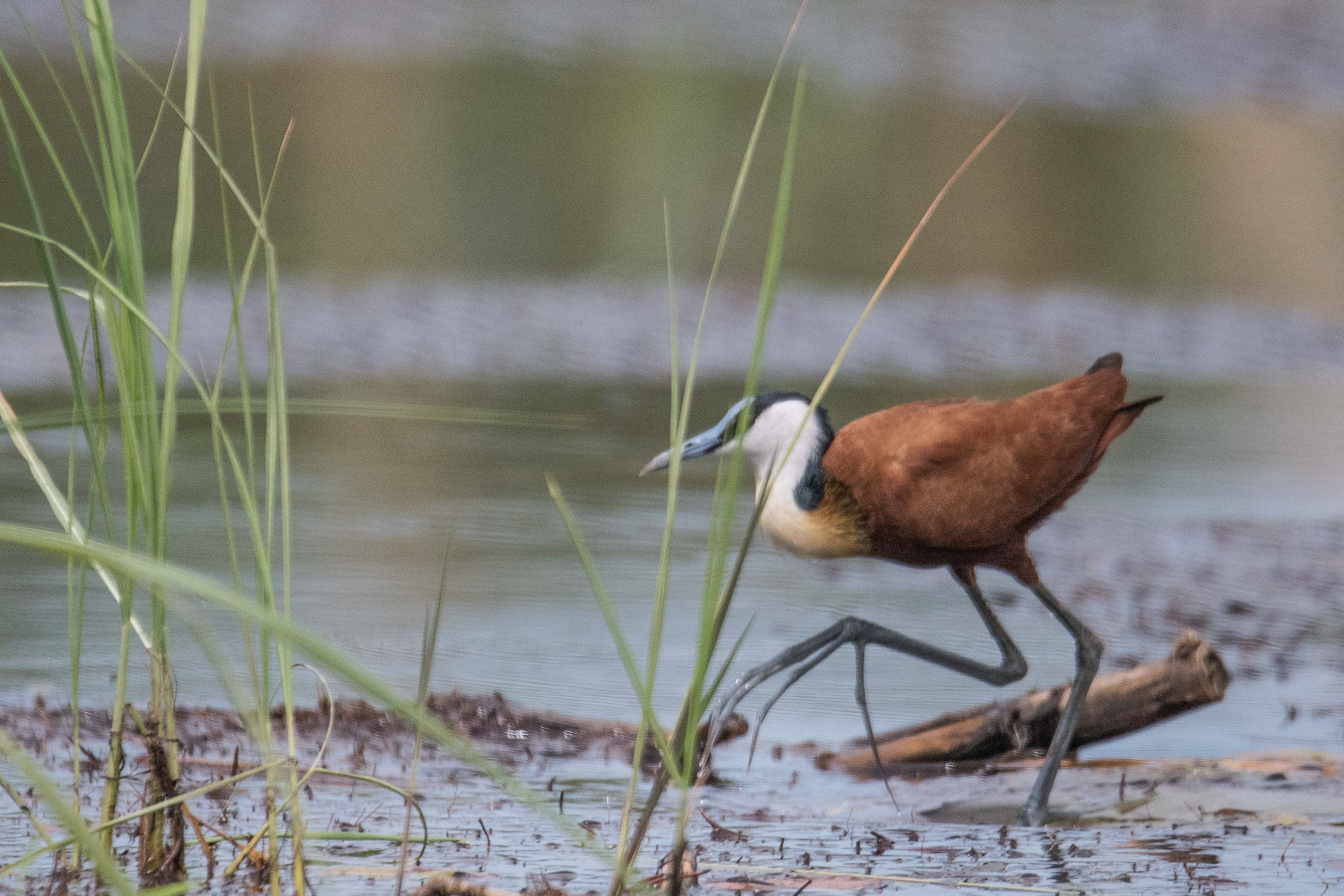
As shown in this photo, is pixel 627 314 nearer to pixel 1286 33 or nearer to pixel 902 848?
pixel 902 848

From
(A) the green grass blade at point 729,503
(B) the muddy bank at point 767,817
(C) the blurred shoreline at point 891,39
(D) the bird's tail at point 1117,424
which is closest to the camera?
(A) the green grass blade at point 729,503

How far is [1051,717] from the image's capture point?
174 inches

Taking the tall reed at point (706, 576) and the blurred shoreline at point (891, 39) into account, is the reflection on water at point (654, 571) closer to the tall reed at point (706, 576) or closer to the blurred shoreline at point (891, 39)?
the tall reed at point (706, 576)

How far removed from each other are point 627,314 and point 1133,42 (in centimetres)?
1173

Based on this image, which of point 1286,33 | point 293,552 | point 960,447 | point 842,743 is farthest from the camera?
point 1286,33

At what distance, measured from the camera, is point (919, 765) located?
432 centimetres

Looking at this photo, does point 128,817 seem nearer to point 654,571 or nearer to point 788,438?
point 788,438

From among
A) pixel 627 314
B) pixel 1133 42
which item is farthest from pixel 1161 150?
pixel 627 314

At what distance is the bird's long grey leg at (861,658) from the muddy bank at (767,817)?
21 cm

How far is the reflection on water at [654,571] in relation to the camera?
492 centimetres

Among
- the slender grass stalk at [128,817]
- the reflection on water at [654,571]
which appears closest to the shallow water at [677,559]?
the reflection on water at [654,571]

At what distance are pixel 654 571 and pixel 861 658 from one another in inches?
81.2

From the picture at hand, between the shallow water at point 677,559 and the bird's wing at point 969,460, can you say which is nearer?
the bird's wing at point 969,460

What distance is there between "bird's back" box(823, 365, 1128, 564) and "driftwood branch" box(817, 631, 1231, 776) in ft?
1.45
